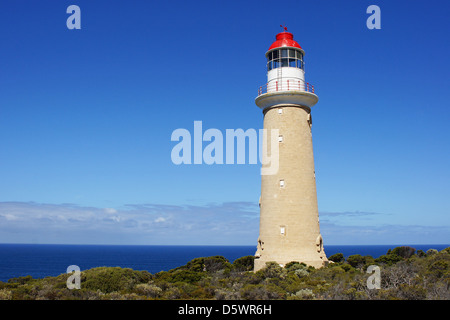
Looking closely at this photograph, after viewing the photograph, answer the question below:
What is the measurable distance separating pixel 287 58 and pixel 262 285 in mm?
15569

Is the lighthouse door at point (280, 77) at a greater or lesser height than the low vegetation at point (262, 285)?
greater

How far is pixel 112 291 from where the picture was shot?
69.1ft

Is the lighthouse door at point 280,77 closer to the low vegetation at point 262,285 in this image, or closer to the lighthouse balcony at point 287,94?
the lighthouse balcony at point 287,94

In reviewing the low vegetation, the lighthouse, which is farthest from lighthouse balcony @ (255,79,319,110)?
the low vegetation

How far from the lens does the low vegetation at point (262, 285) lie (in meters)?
18.3

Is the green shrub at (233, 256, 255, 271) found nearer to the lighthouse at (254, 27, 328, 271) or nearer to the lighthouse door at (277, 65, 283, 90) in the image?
→ the lighthouse at (254, 27, 328, 271)

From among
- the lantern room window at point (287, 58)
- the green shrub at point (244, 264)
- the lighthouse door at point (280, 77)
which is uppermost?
the lantern room window at point (287, 58)

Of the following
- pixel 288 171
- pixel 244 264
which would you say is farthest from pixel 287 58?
pixel 244 264

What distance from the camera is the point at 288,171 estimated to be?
2781cm

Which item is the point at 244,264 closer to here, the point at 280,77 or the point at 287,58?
the point at 280,77

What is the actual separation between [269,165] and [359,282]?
1060 centimetres

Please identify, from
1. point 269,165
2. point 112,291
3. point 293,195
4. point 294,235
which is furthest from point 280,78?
point 112,291

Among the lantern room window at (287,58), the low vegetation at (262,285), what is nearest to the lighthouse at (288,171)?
the lantern room window at (287,58)

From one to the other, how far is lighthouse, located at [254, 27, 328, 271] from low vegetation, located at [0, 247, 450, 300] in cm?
152
